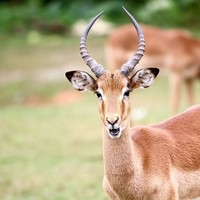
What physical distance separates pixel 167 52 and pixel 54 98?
3217mm

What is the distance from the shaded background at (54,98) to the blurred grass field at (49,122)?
1 cm

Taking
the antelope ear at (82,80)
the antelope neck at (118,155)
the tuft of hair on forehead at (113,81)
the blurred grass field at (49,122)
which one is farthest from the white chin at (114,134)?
the blurred grass field at (49,122)

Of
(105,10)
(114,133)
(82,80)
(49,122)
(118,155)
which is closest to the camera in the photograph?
(114,133)

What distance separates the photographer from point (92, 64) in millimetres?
4746

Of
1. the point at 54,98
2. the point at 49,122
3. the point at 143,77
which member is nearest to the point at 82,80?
the point at 143,77

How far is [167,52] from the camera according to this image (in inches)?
449

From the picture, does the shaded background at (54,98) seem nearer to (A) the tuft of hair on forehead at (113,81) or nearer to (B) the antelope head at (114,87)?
(B) the antelope head at (114,87)

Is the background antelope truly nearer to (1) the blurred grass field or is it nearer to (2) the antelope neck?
(1) the blurred grass field

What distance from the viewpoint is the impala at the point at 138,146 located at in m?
4.45

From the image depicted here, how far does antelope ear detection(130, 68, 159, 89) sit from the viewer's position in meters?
4.70

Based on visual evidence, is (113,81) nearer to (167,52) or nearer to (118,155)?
(118,155)

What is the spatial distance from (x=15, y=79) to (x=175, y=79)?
509 cm

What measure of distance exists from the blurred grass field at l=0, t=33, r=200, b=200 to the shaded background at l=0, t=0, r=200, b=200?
0.04 ft

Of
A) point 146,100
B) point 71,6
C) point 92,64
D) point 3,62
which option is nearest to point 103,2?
point 71,6
